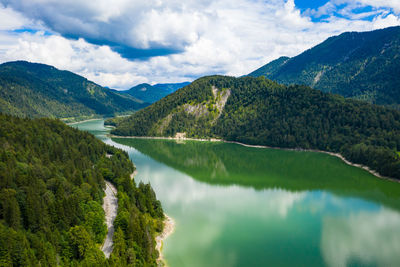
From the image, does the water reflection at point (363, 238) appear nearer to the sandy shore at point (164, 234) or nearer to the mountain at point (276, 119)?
the sandy shore at point (164, 234)

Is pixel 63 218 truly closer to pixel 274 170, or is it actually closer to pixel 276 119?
pixel 274 170

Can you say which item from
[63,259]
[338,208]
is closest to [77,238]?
[63,259]

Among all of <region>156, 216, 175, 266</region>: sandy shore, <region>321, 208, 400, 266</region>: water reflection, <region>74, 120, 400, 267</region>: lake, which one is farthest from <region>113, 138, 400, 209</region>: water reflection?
<region>156, 216, 175, 266</region>: sandy shore

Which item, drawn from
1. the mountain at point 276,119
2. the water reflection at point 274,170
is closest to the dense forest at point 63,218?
the water reflection at point 274,170

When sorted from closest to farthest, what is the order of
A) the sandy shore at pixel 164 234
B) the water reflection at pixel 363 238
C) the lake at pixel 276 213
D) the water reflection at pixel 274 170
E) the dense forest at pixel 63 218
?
the dense forest at pixel 63 218, the sandy shore at pixel 164 234, the water reflection at pixel 363 238, the lake at pixel 276 213, the water reflection at pixel 274 170

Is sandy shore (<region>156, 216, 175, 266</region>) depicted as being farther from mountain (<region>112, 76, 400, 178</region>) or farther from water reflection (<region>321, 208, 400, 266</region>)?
mountain (<region>112, 76, 400, 178</region>)

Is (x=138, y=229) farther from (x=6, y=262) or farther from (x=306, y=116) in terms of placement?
(x=306, y=116)
